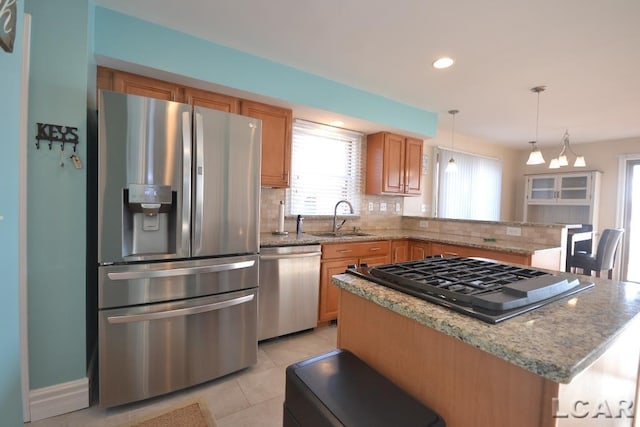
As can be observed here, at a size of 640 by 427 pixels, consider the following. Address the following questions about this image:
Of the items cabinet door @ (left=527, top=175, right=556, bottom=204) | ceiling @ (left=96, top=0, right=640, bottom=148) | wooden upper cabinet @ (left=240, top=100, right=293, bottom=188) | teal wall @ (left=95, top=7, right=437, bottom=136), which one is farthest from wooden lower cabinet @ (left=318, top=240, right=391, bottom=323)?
cabinet door @ (left=527, top=175, right=556, bottom=204)

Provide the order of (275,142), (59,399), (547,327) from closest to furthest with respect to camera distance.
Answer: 1. (547,327)
2. (59,399)
3. (275,142)

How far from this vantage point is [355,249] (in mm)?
3000

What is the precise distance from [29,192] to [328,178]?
2.62m

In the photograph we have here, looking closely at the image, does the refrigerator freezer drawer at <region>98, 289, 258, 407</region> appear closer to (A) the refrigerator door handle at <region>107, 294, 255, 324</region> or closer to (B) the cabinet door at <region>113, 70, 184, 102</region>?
(A) the refrigerator door handle at <region>107, 294, 255, 324</region>

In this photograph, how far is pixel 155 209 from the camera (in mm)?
1770

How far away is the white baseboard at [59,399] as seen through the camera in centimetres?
163

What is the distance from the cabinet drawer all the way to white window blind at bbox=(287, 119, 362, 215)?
2.28 ft

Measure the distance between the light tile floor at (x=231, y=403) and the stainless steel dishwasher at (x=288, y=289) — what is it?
0.29 metres

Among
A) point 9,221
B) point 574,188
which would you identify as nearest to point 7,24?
point 9,221

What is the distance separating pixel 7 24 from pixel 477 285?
1.97m

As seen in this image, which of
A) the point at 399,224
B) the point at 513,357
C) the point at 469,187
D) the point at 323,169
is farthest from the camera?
the point at 469,187

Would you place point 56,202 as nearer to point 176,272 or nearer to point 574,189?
point 176,272

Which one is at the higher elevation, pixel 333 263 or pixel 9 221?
pixel 9 221

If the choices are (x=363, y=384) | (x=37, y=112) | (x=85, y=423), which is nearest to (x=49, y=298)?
(x=85, y=423)
